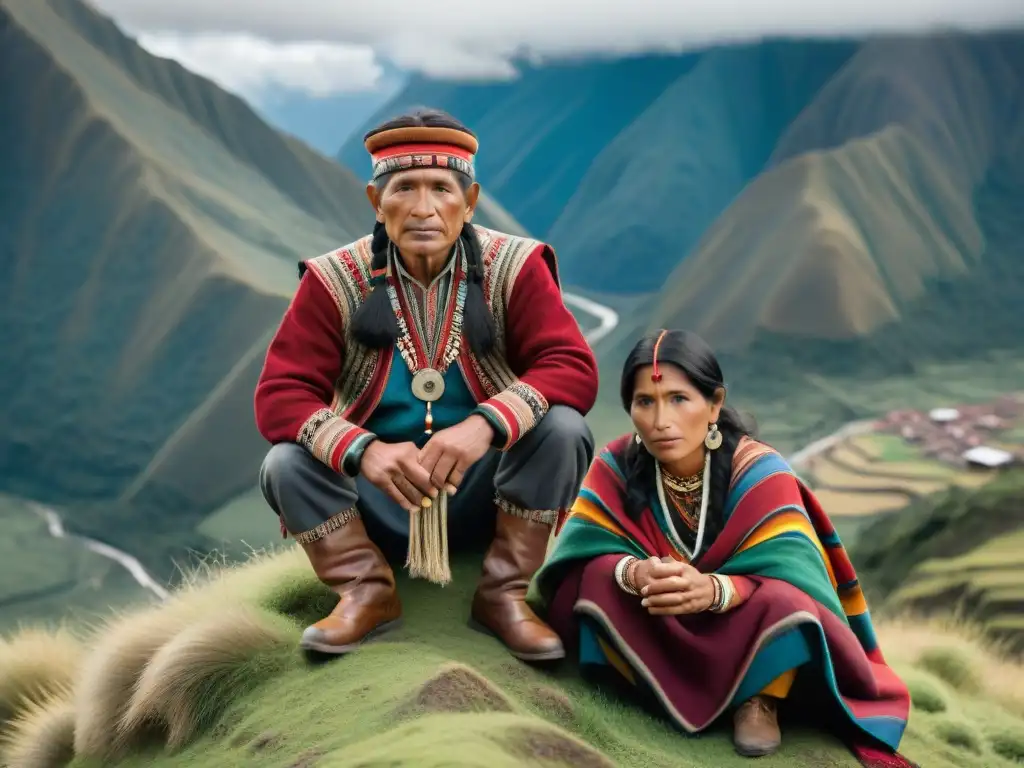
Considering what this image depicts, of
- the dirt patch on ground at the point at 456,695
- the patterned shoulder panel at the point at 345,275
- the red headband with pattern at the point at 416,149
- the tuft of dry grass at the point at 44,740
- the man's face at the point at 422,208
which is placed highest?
the red headband with pattern at the point at 416,149

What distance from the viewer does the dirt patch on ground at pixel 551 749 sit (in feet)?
8.13

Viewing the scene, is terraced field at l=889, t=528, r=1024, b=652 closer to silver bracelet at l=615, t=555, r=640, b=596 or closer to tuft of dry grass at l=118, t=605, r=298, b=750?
silver bracelet at l=615, t=555, r=640, b=596

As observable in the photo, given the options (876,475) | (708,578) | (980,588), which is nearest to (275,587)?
(708,578)

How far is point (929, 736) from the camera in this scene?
3717mm

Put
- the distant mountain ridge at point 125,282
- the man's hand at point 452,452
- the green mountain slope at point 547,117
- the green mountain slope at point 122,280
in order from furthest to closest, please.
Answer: the green mountain slope at point 547,117 < the green mountain slope at point 122,280 < the distant mountain ridge at point 125,282 < the man's hand at point 452,452

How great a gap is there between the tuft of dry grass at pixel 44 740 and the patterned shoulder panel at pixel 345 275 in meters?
1.82

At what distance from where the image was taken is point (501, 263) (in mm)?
3496

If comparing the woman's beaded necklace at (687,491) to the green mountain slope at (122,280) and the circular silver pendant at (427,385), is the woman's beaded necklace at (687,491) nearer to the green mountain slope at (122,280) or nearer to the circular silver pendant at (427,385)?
the circular silver pendant at (427,385)

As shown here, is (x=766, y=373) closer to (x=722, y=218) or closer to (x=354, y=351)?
(x=722, y=218)

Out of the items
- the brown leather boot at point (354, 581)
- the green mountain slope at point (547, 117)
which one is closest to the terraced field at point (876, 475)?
the brown leather boot at point (354, 581)

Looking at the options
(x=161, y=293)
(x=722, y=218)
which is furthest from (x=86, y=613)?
(x=722, y=218)

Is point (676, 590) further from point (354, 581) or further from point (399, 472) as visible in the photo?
point (354, 581)

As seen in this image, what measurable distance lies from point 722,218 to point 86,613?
435 inches

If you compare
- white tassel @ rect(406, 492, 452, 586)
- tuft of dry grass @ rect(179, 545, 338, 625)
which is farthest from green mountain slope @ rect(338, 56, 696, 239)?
white tassel @ rect(406, 492, 452, 586)
